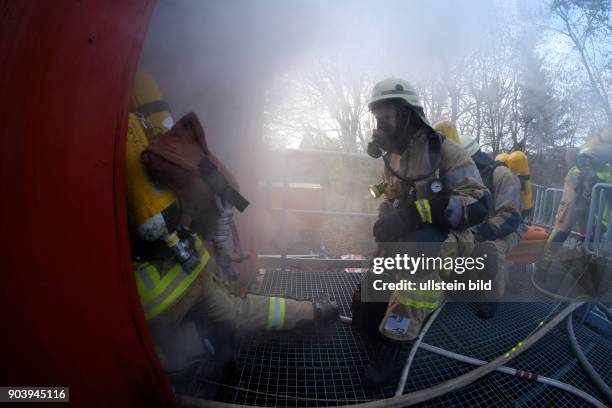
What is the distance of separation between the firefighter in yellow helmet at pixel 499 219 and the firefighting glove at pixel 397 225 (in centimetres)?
154

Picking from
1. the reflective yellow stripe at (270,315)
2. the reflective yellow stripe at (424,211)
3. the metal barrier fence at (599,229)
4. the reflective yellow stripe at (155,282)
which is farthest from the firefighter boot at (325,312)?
the metal barrier fence at (599,229)

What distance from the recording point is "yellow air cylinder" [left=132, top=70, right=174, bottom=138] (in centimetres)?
150

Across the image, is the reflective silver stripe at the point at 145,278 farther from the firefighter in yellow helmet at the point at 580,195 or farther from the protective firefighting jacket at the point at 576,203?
the protective firefighting jacket at the point at 576,203

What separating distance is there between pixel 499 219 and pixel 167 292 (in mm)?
3188

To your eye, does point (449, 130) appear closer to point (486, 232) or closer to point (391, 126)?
point (391, 126)

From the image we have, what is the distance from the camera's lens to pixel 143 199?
1.19m

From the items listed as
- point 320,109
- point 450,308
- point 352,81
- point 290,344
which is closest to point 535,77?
point 352,81

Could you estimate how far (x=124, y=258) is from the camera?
931 millimetres

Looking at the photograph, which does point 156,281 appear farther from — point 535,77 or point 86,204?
point 535,77

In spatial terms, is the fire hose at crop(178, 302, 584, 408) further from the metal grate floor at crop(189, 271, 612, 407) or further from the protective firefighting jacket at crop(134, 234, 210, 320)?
the protective firefighting jacket at crop(134, 234, 210, 320)

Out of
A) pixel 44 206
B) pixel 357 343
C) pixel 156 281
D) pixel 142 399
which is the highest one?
pixel 44 206

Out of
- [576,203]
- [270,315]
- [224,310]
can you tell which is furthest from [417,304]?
[576,203]

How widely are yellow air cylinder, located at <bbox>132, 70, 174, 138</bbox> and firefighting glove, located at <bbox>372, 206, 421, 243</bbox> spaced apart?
59.3 inches

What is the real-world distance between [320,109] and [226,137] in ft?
7.07
